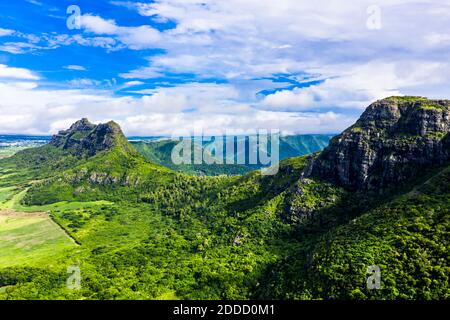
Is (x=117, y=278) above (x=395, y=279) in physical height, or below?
below

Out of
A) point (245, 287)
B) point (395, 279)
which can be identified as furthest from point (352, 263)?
point (245, 287)

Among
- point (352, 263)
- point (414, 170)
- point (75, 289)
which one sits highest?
point (414, 170)
